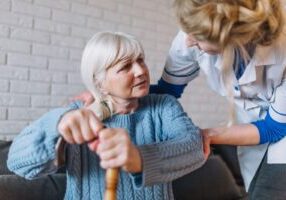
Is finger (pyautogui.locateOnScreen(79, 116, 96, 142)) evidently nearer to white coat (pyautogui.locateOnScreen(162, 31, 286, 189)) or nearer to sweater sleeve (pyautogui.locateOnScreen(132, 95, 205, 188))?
sweater sleeve (pyautogui.locateOnScreen(132, 95, 205, 188))

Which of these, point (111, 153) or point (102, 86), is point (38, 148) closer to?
point (111, 153)

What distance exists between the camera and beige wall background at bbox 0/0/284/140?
2.17 m

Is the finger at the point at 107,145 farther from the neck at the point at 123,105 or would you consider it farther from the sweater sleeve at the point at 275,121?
the sweater sleeve at the point at 275,121

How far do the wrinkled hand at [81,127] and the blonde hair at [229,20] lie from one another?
0.39m

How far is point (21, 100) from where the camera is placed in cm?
222

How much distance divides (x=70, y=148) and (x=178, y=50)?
0.54 meters

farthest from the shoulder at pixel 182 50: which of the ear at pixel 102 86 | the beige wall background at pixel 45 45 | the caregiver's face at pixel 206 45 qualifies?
the beige wall background at pixel 45 45

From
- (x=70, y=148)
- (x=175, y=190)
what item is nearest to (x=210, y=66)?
(x=70, y=148)

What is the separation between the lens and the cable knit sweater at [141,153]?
90 cm

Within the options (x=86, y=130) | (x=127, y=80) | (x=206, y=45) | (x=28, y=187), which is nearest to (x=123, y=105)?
(x=127, y=80)

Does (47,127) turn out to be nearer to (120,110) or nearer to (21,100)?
(120,110)

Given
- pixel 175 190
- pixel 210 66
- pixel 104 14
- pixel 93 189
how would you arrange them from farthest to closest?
pixel 104 14
pixel 175 190
pixel 210 66
pixel 93 189

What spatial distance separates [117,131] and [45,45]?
1597 mm

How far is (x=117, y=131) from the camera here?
0.81 m
